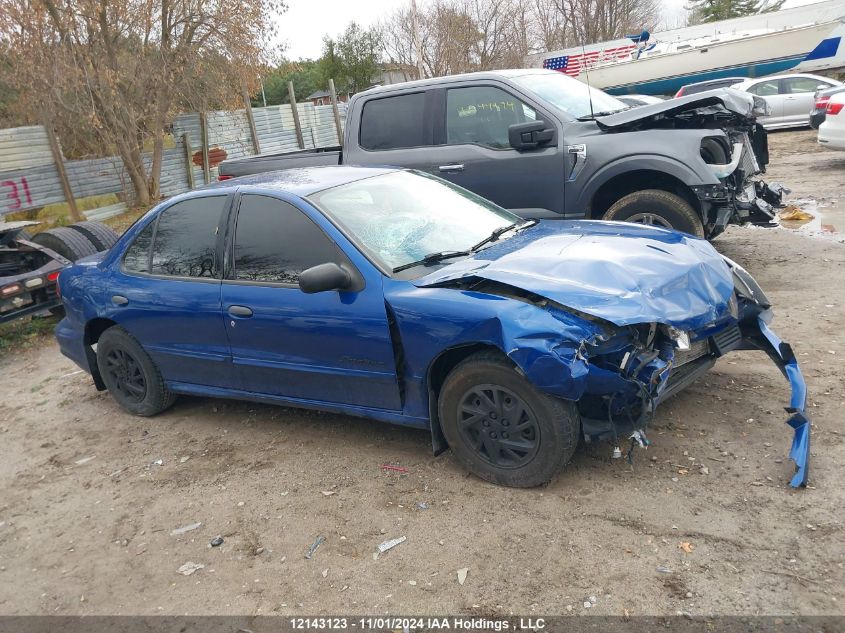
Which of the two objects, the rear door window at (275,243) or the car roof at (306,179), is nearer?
the rear door window at (275,243)

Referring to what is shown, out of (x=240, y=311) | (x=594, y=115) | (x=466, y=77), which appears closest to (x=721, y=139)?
(x=594, y=115)

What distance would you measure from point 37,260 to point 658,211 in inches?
267

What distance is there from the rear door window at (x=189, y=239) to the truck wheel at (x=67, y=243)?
419cm

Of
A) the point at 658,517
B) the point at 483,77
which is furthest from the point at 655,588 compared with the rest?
the point at 483,77

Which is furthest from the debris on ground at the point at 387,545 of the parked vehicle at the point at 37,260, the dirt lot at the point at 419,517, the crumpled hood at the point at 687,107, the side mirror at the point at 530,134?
the parked vehicle at the point at 37,260

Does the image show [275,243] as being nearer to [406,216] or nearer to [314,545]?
[406,216]

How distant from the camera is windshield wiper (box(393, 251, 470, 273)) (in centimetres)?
399

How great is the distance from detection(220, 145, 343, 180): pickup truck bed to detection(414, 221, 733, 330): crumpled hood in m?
4.09

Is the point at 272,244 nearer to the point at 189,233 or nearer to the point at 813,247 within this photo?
the point at 189,233

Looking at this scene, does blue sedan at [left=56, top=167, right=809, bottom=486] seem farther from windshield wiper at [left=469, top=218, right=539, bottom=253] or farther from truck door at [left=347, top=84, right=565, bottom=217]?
truck door at [left=347, top=84, right=565, bottom=217]

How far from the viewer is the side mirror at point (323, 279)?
3.79 m

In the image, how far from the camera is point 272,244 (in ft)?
14.3

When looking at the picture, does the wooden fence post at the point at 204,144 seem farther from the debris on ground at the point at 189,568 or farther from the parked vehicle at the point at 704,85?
the debris on ground at the point at 189,568

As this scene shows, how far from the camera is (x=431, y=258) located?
13.4ft
